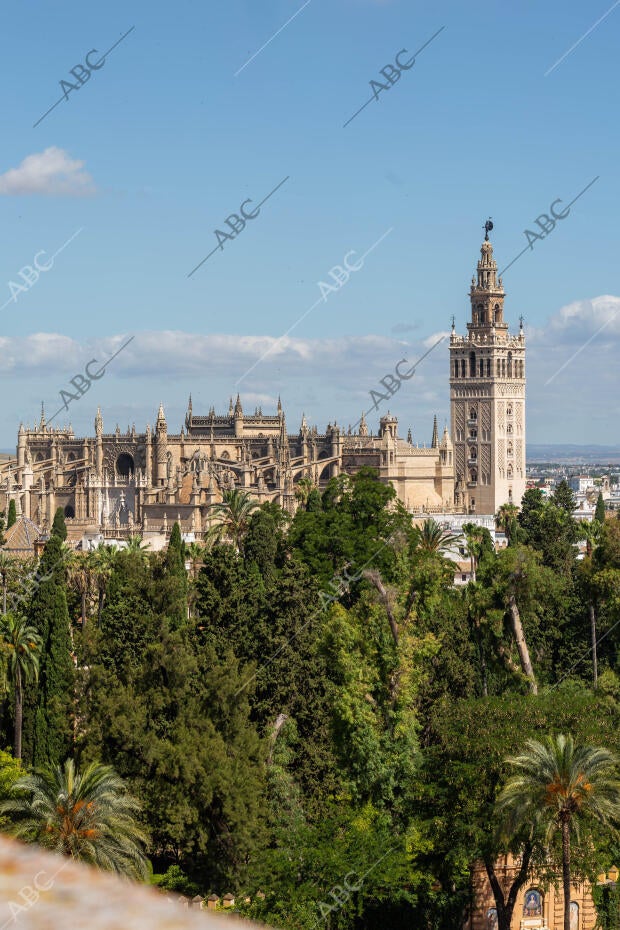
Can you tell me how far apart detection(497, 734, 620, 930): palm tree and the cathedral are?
85.1m

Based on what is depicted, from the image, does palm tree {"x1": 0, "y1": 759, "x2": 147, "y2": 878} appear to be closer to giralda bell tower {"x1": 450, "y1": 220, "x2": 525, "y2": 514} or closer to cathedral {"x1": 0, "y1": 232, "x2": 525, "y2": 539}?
cathedral {"x1": 0, "y1": 232, "x2": 525, "y2": 539}

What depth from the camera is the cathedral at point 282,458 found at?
12212 centimetres

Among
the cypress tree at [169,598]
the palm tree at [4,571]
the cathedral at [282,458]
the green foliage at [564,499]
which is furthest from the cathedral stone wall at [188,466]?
the cypress tree at [169,598]

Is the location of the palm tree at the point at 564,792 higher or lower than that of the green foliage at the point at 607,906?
higher

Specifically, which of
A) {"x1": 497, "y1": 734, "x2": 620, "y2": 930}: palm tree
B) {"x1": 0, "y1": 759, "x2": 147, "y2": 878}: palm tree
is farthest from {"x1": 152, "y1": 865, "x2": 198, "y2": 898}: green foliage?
{"x1": 497, "y1": 734, "x2": 620, "y2": 930}: palm tree

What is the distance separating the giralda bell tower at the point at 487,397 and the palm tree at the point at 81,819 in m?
119

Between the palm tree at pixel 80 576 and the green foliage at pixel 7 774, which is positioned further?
the palm tree at pixel 80 576

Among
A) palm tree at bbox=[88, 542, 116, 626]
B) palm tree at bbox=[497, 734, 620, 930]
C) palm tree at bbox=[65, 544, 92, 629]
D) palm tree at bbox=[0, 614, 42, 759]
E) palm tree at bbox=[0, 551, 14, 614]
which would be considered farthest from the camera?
palm tree at bbox=[65, 544, 92, 629]

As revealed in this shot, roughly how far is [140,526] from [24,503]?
51.8 feet

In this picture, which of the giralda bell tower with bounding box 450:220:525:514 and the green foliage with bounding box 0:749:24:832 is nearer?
the green foliage with bounding box 0:749:24:832

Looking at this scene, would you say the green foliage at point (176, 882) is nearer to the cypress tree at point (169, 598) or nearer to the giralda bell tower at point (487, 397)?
the cypress tree at point (169, 598)

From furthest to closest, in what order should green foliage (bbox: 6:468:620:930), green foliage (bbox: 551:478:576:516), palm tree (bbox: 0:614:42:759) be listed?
green foliage (bbox: 551:478:576:516) → palm tree (bbox: 0:614:42:759) → green foliage (bbox: 6:468:620:930)

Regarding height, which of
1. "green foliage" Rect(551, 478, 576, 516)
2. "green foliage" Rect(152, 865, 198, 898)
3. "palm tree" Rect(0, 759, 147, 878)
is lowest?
"green foliage" Rect(152, 865, 198, 898)

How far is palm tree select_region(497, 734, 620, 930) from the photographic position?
26.3 metres
